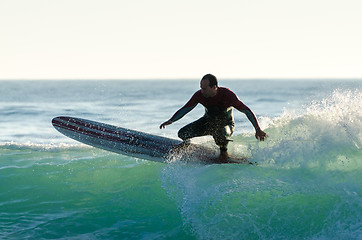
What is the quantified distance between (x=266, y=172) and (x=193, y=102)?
1.53 metres

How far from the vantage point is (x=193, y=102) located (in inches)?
246

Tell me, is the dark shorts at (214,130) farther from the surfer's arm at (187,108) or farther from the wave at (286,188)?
the wave at (286,188)

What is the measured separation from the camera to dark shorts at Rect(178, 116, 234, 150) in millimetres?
6258

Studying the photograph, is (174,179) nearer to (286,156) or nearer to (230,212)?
(230,212)

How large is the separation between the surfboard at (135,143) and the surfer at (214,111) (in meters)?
0.30

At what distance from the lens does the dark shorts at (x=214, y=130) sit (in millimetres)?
Result: 6258

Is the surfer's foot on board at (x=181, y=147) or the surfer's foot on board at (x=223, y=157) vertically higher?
the surfer's foot on board at (x=181, y=147)

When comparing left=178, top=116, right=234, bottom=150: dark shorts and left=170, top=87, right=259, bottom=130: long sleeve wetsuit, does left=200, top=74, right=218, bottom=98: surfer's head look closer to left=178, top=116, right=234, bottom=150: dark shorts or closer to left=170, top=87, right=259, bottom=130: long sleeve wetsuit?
left=170, top=87, right=259, bottom=130: long sleeve wetsuit

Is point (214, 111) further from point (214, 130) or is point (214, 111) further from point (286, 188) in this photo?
point (286, 188)

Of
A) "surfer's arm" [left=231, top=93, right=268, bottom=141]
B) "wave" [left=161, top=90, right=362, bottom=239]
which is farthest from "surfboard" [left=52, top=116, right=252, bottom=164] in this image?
"surfer's arm" [left=231, top=93, right=268, bottom=141]

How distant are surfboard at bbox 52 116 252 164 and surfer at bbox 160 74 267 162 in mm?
302

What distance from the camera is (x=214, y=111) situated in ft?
20.6

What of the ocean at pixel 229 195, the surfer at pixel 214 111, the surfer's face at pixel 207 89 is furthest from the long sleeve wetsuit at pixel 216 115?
the ocean at pixel 229 195

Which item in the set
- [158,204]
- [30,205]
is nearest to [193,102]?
[158,204]
